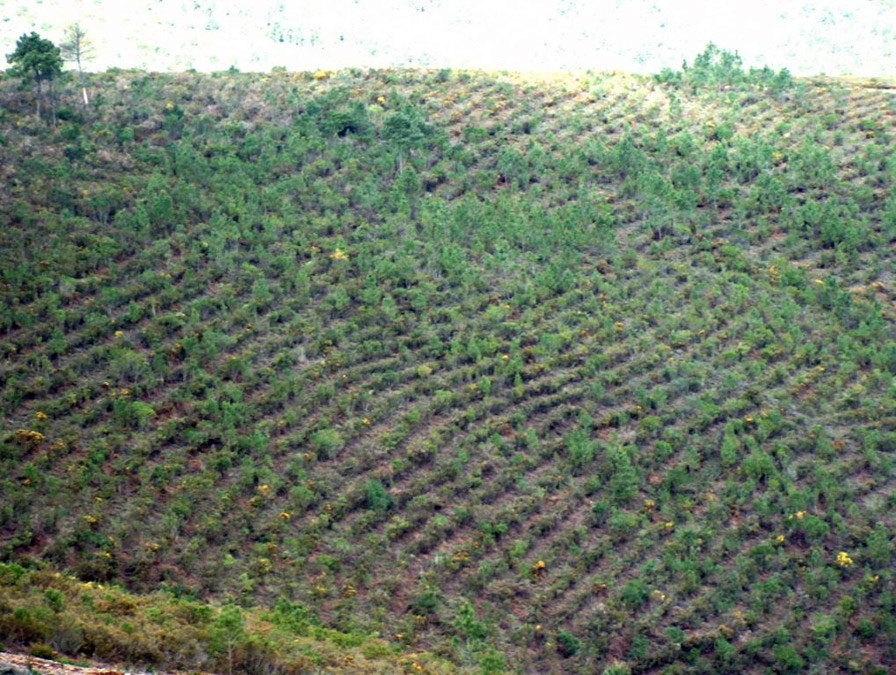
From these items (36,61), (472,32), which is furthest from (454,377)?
(472,32)

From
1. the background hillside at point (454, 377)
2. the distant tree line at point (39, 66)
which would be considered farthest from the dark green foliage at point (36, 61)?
the background hillside at point (454, 377)

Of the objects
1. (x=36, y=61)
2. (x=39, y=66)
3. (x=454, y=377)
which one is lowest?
(x=454, y=377)

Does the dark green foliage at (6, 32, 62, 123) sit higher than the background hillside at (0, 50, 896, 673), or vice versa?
the dark green foliage at (6, 32, 62, 123)

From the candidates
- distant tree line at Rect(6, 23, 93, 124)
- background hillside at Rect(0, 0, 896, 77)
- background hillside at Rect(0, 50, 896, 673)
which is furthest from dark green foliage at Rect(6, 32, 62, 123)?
background hillside at Rect(0, 0, 896, 77)

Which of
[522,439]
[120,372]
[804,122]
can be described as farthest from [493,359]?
[804,122]

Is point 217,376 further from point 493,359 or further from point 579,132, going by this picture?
point 579,132

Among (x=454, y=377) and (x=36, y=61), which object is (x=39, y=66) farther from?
(x=454, y=377)

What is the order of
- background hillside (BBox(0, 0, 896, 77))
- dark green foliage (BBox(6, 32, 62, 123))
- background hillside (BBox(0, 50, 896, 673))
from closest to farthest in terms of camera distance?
1. background hillside (BBox(0, 50, 896, 673))
2. dark green foliage (BBox(6, 32, 62, 123))
3. background hillside (BBox(0, 0, 896, 77))

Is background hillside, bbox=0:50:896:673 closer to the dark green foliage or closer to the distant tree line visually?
the distant tree line

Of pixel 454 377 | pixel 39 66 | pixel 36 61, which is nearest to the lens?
pixel 454 377
